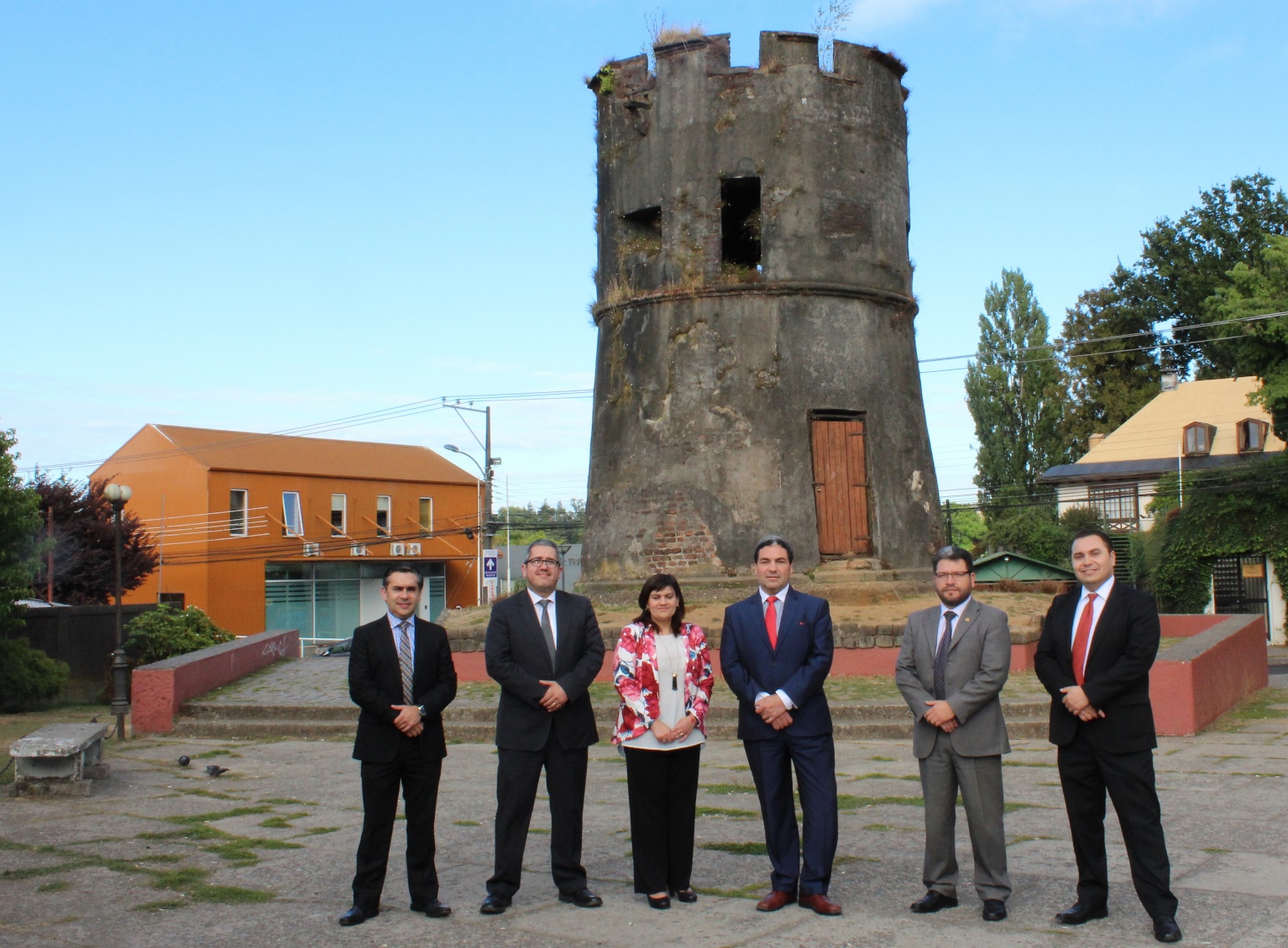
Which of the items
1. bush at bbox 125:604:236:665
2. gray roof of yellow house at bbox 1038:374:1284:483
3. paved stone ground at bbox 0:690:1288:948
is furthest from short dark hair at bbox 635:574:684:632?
gray roof of yellow house at bbox 1038:374:1284:483

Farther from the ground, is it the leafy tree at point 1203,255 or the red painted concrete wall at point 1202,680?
the leafy tree at point 1203,255

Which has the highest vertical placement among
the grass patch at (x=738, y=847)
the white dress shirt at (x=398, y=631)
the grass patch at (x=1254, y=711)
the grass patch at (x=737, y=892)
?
the white dress shirt at (x=398, y=631)

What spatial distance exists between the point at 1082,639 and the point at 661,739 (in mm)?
2049

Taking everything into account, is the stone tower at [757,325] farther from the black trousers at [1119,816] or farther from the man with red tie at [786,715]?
the black trousers at [1119,816]

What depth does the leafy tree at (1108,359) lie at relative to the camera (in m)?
50.8

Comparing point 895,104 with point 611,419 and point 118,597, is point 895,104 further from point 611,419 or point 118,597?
point 118,597

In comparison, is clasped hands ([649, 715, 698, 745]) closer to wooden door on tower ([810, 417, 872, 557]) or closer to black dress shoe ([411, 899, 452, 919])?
black dress shoe ([411, 899, 452, 919])

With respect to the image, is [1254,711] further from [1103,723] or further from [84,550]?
[84,550]

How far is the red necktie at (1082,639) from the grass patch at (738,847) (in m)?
2.25

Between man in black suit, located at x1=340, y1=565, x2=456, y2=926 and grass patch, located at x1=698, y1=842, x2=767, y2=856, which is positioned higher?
man in black suit, located at x1=340, y1=565, x2=456, y2=926

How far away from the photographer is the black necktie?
6125 millimetres

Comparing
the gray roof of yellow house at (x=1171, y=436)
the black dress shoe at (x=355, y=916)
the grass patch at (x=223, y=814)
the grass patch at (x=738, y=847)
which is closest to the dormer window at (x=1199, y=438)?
the gray roof of yellow house at (x=1171, y=436)

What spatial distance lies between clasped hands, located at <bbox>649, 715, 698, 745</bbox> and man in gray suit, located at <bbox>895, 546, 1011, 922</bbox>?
41.8 inches

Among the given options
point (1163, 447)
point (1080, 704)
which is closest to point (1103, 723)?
point (1080, 704)
